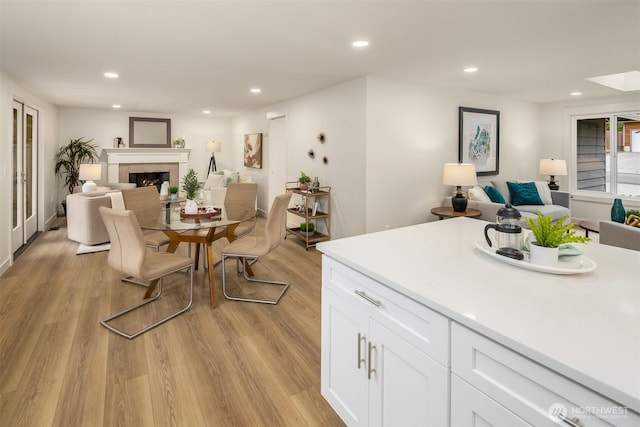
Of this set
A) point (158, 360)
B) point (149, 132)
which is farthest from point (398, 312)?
point (149, 132)

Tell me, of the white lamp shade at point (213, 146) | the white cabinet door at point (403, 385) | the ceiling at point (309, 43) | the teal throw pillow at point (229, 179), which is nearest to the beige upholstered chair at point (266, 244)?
the ceiling at point (309, 43)

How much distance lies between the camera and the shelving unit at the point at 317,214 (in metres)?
4.91

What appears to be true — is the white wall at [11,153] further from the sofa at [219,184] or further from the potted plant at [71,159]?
the sofa at [219,184]

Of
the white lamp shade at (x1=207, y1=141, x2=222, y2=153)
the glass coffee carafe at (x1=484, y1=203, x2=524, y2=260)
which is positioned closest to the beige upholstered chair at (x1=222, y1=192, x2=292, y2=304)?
the glass coffee carafe at (x1=484, y1=203, x2=524, y2=260)

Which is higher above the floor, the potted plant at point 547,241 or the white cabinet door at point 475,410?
the potted plant at point 547,241

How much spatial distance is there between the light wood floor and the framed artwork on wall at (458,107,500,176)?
11.3ft

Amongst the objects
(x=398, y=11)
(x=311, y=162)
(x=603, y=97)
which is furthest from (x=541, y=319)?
(x=603, y=97)

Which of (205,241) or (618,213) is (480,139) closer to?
(618,213)

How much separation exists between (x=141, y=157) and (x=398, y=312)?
811 centimetres

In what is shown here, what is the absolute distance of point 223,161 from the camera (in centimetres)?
927

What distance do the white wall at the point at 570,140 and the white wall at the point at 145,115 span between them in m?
7.20

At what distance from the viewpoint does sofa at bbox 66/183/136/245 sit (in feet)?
15.5

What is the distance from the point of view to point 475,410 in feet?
3.13

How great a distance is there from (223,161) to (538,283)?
8894 millimetres
